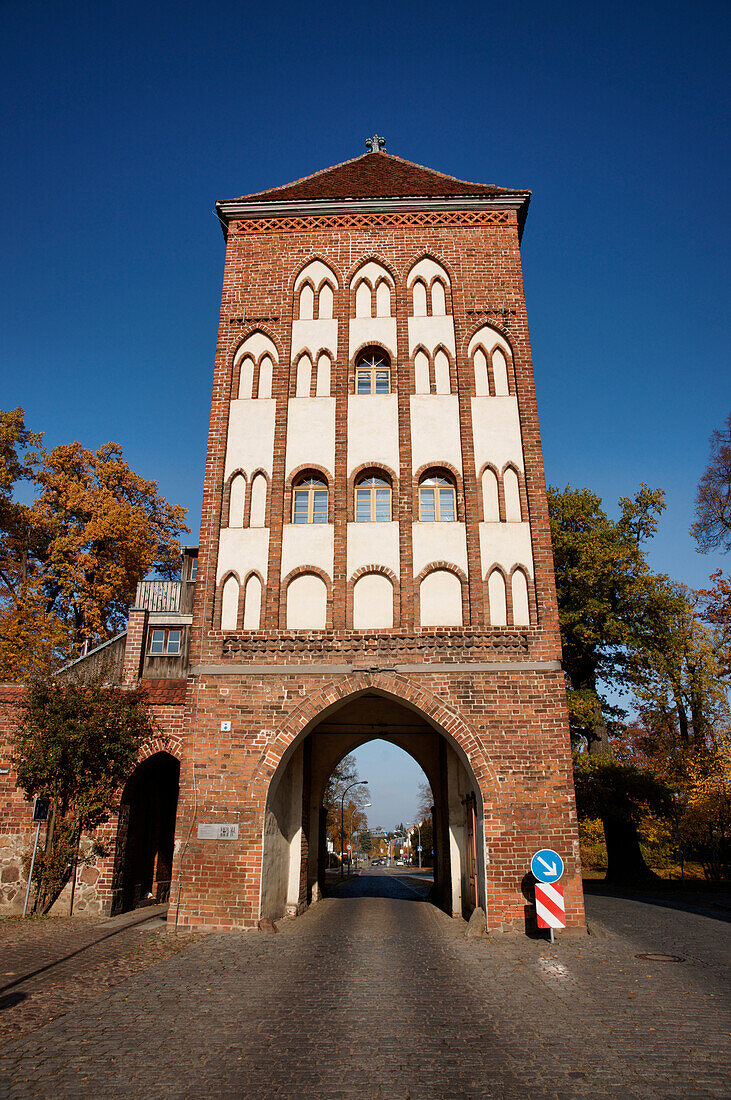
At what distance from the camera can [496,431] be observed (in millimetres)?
14734

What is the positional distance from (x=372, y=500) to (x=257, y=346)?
4540 millimetres

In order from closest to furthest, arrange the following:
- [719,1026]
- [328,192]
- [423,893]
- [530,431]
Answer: [719,1026]
[530,431]
[328,192]
[423,893]

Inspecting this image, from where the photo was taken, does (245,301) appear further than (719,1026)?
Yes

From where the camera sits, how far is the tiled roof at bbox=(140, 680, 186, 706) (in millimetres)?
14727

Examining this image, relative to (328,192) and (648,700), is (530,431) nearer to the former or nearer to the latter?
(328,192)

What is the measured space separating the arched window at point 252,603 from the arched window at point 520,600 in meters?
4.87

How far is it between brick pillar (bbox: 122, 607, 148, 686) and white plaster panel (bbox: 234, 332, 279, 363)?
6.16 m

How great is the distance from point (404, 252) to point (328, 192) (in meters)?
2.61

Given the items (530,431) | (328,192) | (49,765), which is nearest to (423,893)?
(49,765)

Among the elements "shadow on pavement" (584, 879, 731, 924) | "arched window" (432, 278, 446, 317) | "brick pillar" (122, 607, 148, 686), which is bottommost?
"shadow on pavement" (584, 879, 731, 924)

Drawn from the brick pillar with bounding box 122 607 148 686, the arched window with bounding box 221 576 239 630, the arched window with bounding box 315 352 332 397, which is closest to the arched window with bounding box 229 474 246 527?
the arched window with bounding box 221 576 239 630

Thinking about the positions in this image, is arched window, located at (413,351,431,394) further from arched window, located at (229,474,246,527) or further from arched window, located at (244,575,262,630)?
arched window, located at (244,575,262,630)

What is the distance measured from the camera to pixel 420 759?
1873cm

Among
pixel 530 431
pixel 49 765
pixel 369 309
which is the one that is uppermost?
pixel 369 309
